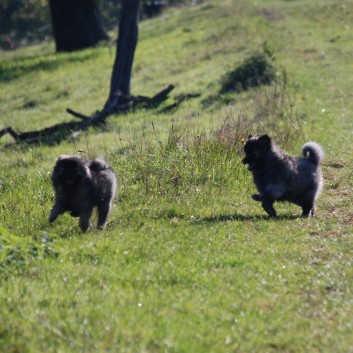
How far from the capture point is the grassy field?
6.79 meters

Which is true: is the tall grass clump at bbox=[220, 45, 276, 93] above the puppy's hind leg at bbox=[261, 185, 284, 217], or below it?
below

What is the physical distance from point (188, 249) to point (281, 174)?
2.91 meters

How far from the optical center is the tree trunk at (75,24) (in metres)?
40.1

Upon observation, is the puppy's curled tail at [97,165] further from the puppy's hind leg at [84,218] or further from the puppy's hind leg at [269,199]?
the puppy's hind leg at [269,199]

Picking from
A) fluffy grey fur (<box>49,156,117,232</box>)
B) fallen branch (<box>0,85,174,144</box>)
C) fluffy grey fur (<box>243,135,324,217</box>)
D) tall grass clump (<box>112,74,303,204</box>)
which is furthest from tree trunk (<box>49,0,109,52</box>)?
fluffy grey fur (<box>49,156,117,232</box>)

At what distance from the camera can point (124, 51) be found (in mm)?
24047

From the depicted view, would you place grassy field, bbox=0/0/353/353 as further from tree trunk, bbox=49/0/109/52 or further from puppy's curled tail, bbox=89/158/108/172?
tree trunk, bbox=49/0/109/52

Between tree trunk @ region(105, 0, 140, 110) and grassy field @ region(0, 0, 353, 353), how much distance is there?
1.27 meters

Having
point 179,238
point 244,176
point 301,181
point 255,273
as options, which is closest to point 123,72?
point 244,176

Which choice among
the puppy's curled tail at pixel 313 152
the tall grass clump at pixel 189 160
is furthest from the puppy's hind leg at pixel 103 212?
the puppy's curled tail at pixel 313 152

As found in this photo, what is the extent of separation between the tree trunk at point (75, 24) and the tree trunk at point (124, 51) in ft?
54.5

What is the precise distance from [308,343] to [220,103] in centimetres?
1619

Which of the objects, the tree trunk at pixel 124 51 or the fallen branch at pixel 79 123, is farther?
the tree trunk at pixel 124 51

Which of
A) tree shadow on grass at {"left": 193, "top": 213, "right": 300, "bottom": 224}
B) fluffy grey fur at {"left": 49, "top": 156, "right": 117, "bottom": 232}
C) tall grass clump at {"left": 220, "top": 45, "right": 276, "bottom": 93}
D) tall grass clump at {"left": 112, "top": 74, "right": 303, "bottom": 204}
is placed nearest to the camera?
fluffy grey fur at {"left": 49, "top": 156, "right": 117, "bottom": 232}
